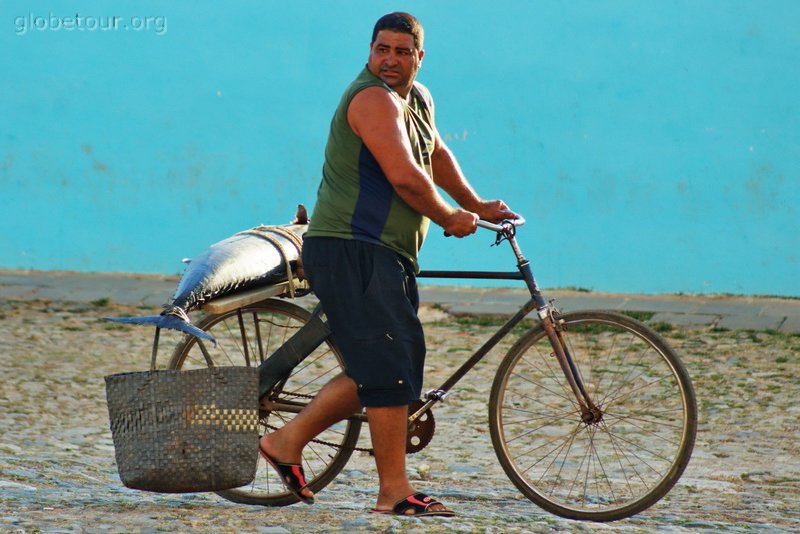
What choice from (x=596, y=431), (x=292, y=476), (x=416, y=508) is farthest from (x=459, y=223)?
(x=596, y=431)

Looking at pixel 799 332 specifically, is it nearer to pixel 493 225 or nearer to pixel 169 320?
pixel 493 225

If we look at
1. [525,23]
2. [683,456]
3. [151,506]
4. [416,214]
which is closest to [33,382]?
[151,506]

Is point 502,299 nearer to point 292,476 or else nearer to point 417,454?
point 417,454

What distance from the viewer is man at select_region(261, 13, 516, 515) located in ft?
13.0

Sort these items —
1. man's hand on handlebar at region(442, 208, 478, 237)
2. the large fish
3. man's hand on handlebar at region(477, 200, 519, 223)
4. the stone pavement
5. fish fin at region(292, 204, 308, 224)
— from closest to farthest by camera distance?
man's hand on handlebar at region(442, 208, 478, 237) → the large fish → man's hand on handlebar at region(477, 200, 519, 223) → fish fin at region(292, 204, 308, 224) → the stone pavement

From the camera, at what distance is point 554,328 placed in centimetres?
429

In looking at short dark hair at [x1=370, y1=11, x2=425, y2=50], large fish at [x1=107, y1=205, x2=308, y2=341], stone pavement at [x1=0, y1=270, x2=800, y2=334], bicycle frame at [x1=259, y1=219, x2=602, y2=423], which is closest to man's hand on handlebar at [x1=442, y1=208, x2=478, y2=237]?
bicycle frame at [x1=259, y1=219, x2=602, y2=423]

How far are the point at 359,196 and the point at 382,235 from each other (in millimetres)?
143

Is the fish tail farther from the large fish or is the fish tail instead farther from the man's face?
the man's face

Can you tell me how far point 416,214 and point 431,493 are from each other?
1.32m

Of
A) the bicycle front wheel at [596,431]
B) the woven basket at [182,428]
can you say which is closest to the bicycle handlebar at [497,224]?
the bicycle front wheel at [596,431]

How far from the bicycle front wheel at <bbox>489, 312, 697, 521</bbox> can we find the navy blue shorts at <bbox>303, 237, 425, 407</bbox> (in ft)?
1.34

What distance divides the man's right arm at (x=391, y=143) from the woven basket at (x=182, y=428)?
A: 0.78 metres

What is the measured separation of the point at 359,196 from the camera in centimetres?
407
